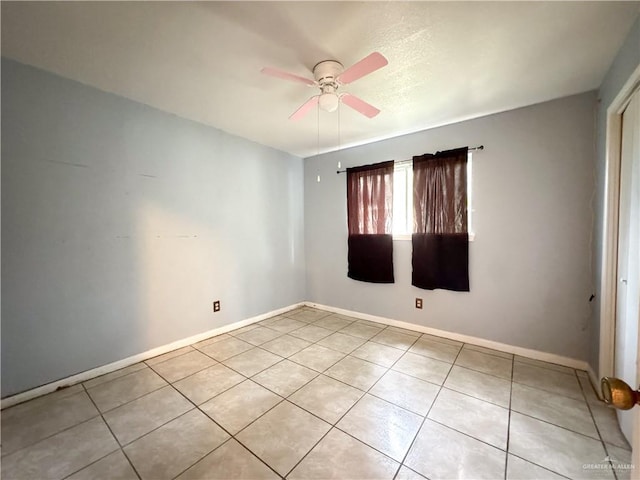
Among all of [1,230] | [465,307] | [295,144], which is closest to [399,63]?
[295,144]

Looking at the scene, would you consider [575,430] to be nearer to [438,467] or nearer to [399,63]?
[438,467]

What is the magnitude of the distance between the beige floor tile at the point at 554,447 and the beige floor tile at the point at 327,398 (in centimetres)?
93

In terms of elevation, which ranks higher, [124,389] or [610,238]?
[610,238]

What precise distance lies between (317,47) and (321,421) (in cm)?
235

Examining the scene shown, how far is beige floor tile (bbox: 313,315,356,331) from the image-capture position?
316cm

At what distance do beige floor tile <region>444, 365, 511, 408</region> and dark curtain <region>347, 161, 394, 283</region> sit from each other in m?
1.26

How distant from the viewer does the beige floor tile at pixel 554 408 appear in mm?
1510

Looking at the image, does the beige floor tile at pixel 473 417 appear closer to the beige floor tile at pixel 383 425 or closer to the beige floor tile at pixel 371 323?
the beige floor tile at pixel 383 425

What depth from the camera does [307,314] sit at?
364 centimetres

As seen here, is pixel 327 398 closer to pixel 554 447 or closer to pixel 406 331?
pixel 554 447

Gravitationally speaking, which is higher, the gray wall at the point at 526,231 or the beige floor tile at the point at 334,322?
the gray wall at the point at 526,231

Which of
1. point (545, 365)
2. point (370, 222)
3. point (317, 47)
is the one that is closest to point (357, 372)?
point (545, 365)

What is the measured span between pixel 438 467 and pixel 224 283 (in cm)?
253

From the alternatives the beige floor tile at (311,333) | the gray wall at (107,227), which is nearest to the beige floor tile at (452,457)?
the beige floor tile at (311,333)
